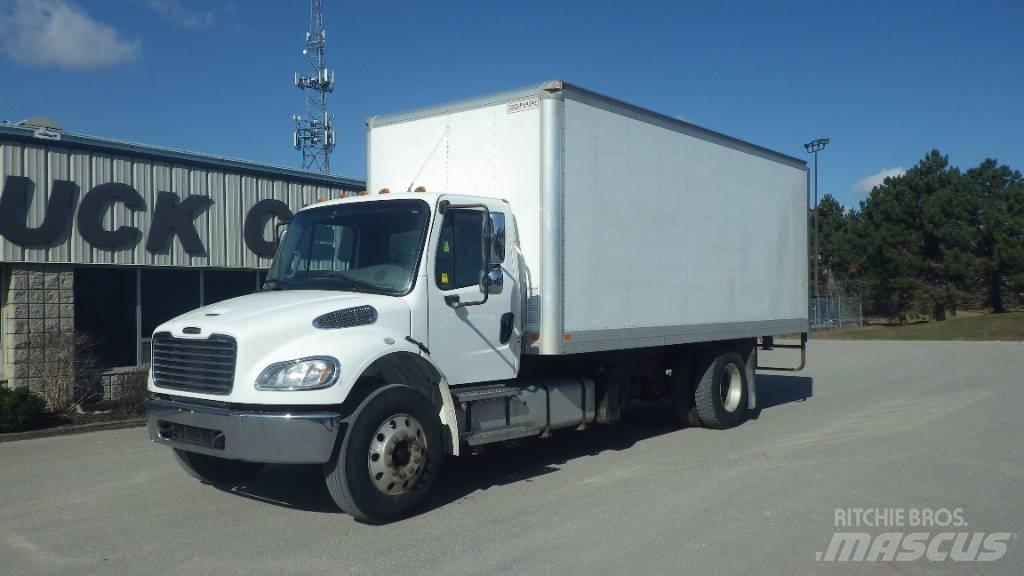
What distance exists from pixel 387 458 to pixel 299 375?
0.97 meters

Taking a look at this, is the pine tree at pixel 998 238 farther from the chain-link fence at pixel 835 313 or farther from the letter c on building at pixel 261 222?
the letter c on building at pixel 261 222

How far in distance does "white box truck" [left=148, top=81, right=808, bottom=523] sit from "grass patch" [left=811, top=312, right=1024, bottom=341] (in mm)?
31999

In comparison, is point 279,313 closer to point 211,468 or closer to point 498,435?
point 211,468

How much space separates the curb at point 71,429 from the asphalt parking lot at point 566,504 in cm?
23

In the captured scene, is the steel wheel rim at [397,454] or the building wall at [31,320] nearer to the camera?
the steel wheel rim at [397,454]

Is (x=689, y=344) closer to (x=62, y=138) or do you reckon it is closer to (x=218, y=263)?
(x=218, y=263)

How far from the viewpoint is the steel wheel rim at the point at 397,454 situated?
6512 mm

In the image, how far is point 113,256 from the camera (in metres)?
13.4

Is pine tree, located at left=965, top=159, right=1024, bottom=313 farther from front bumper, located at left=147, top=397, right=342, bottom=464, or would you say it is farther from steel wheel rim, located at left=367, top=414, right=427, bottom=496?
front bumper, located at left=147, top=397, right=342, bottom=464

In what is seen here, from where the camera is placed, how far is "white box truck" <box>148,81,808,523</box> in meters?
6.32

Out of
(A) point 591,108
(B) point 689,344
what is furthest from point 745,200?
(A) point 591,108

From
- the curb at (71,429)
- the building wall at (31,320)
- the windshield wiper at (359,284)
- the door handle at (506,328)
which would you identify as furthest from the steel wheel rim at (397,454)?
the building wall at (31,320)

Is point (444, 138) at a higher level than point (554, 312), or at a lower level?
higher

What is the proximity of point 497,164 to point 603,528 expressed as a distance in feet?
12.4
